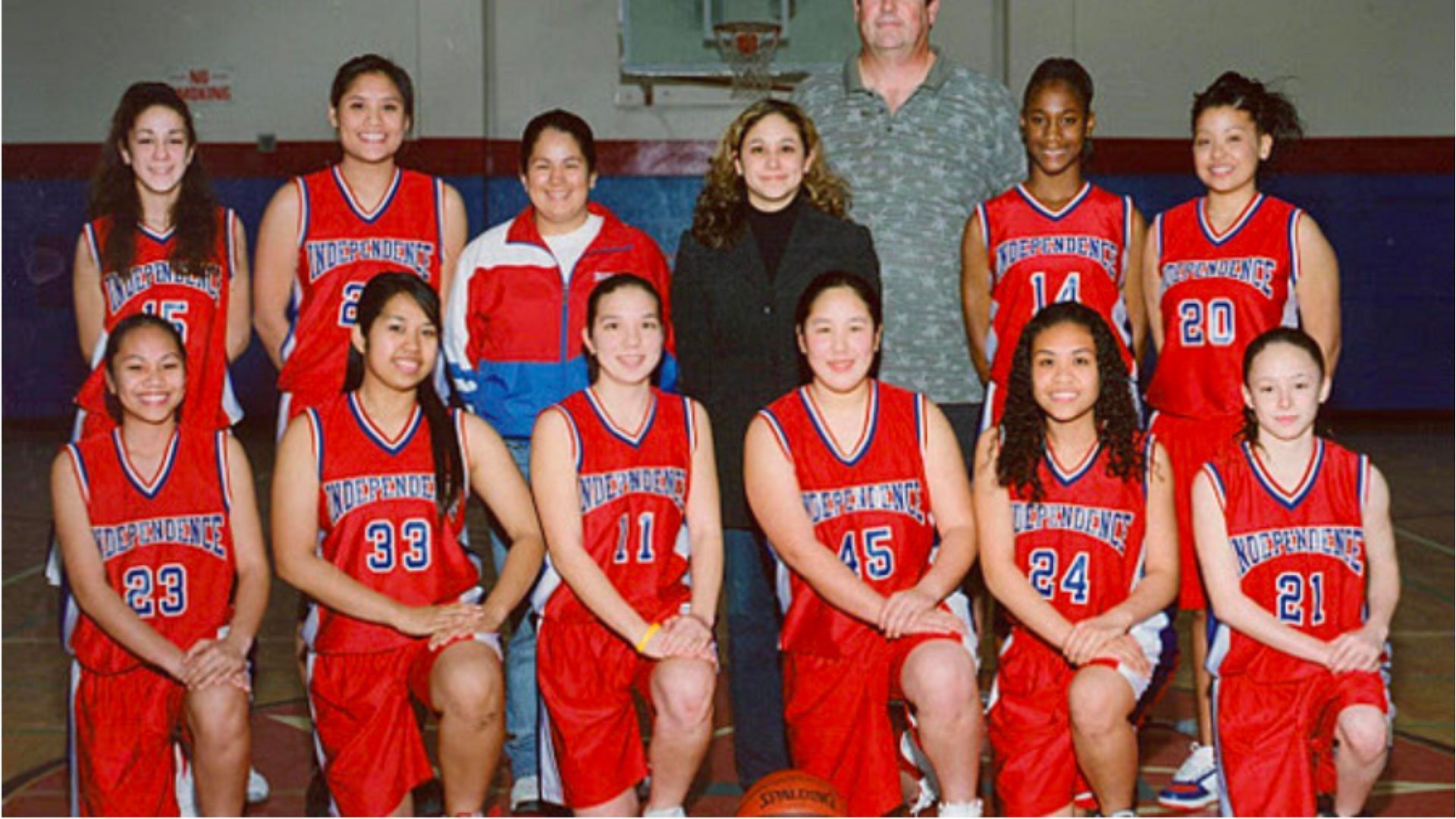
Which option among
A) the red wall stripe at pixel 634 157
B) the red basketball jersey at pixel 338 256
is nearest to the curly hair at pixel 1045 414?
the red basketball jersey at pixel 338 256

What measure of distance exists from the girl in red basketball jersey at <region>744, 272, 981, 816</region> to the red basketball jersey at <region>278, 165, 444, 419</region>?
960mm

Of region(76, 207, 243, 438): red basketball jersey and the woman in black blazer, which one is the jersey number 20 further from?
region(76, 207, 243, 438): red basketball jersey

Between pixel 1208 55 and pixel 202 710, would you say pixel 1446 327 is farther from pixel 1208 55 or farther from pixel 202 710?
pixel 202 710

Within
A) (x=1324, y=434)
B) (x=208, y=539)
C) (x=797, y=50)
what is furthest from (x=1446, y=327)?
(x=208, y=539)

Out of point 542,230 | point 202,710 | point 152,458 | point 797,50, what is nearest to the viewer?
point 202,710

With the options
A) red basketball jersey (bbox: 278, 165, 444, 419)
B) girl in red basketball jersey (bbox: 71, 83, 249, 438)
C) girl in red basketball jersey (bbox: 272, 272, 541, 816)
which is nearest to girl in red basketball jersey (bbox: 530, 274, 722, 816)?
girl in red basketball jersey (bbox: 272, 272, 541, 816)

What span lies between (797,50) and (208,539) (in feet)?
23.2

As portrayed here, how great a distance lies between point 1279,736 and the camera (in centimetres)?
319

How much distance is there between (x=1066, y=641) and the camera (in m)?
3.22

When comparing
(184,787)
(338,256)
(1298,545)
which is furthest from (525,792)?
(1298,545)

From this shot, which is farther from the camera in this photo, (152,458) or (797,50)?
(797,50)

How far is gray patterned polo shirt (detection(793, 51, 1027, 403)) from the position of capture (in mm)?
3783

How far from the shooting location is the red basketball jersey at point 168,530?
11.0 ft

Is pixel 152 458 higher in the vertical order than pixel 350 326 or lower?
lower
